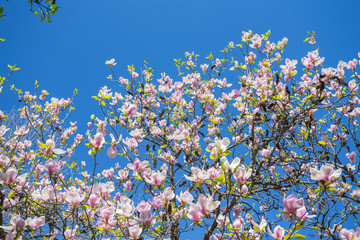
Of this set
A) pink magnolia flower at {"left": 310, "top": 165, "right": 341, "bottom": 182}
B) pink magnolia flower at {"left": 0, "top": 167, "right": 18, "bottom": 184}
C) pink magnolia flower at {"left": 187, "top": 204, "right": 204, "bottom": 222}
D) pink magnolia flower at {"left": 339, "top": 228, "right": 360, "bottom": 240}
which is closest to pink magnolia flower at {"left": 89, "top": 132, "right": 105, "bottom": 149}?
pink magnolia flower at {"left": 0, "top": 167, "right": 18, "bottom": 184}

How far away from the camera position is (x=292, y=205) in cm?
130

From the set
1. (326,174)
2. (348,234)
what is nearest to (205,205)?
(326,174)

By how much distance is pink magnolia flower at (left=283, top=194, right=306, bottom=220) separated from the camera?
1.29 meters

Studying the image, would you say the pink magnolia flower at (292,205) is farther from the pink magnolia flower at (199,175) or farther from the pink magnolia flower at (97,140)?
the pink magnolia flower at (97,140)

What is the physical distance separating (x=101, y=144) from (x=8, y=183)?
676 mm

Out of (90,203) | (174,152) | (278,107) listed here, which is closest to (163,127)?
(174,152)

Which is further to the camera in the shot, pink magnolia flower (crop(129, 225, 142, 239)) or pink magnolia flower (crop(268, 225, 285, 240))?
pink magnolia flower (crop(129, 225, 142, 239))

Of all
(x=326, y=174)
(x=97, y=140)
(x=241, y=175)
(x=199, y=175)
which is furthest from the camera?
(x=97, y=140)

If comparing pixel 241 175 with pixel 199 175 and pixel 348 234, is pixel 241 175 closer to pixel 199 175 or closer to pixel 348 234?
pixel 199 175

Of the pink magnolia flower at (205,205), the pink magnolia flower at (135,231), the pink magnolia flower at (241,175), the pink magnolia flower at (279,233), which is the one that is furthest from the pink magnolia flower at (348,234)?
the pink magnolia flower at (135,231)

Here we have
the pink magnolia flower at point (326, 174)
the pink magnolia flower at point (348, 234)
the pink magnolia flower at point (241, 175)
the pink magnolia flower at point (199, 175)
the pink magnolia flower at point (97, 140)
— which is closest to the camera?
the pink magnolia flower at point (326, 174)

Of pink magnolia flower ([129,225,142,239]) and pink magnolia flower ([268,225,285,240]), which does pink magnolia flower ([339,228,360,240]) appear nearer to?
pink magnolia flower ([268,225,285,240])

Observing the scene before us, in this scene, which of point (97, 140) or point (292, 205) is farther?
point (97, 140)

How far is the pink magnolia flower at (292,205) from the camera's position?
129 centimetres
